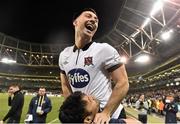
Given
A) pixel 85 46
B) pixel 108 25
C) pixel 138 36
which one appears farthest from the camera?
pixel 108 25

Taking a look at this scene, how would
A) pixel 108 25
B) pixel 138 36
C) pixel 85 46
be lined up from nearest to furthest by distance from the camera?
pixel 85 46
pixel 138 36
pixel 108 25

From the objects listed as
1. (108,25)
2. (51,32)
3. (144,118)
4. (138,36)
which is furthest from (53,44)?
(144,118)

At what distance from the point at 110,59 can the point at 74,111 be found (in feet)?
2.20

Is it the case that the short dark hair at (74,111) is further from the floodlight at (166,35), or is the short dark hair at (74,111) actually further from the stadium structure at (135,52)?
the floodlight at (166,35)

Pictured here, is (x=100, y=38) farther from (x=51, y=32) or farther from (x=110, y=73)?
(x=110, y=73)

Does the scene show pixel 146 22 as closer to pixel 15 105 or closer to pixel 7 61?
pixel 15 105

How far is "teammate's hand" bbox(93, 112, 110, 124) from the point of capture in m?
2.31

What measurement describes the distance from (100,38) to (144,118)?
5078 centimetres

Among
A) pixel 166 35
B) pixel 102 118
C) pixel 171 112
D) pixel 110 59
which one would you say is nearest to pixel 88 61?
pixel 110 59

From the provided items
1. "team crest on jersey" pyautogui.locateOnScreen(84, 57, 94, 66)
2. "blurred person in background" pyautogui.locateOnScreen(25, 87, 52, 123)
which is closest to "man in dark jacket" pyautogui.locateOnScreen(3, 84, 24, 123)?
"blurred person in background" pyautogui.locateOnScreen(25, 87, 52, 123)

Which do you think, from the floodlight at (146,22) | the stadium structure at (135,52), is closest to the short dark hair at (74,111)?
the stadium structure at (135,52)

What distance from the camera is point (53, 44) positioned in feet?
247

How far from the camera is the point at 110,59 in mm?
2654

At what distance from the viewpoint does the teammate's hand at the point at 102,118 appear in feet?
7.57
